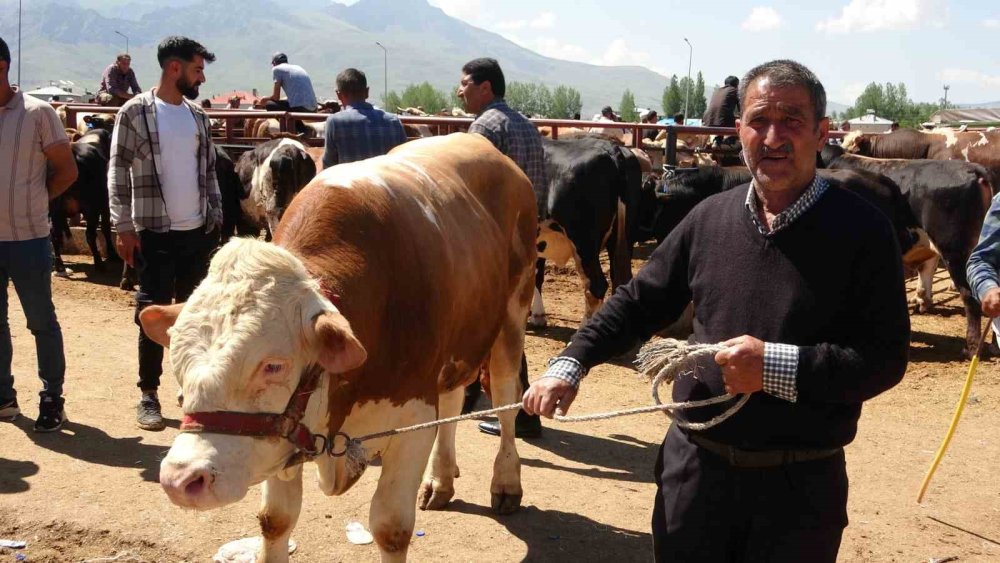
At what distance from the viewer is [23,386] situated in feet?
22.2

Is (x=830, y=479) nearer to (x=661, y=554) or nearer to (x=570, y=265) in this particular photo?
(x=661, y=554)

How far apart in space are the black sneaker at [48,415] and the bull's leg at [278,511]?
2.85 metres

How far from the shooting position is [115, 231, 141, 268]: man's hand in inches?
218

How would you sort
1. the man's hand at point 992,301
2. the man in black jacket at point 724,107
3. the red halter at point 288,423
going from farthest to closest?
the man in black jacket at point 724,107 < the man's hand at point 992,301 < the red halter at point 288,423

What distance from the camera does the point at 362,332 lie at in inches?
128

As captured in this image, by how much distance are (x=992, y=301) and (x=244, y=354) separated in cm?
334

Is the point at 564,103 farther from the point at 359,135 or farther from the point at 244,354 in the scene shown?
the point at 244,354

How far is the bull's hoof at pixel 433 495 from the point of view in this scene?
16.1ft

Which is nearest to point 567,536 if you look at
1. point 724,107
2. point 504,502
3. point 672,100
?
point 504,502

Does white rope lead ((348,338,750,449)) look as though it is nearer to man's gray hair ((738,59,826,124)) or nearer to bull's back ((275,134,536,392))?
man's gray hair ((738,59,826,124))

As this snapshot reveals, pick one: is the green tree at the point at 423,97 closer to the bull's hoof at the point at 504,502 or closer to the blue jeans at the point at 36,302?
the blue jeans at the point at 36,302

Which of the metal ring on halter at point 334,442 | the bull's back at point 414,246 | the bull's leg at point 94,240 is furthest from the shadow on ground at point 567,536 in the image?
the bull's leg at point 94,240

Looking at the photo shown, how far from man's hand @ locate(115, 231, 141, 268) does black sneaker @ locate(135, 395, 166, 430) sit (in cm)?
101

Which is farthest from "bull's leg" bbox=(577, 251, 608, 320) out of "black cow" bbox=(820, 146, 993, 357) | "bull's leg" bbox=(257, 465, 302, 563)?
"bull's leg" bbox=(257, 465, 302, 563)
